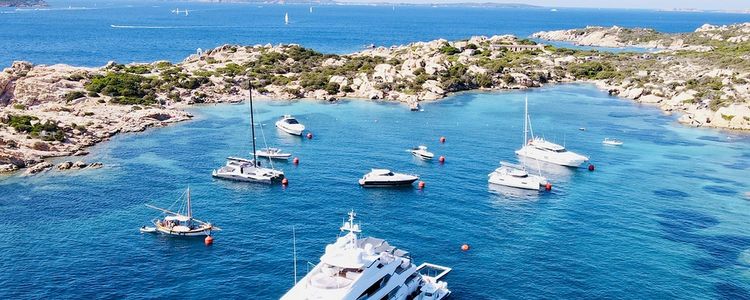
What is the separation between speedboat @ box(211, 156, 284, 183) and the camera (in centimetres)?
8275

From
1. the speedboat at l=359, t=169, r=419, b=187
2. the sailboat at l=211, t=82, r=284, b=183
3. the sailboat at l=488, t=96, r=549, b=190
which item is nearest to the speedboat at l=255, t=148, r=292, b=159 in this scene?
the sailboat at l=211, t=82, r=284, b=183

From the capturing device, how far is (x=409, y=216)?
70.8 m

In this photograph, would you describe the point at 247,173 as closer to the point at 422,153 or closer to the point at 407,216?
the point at 407,216

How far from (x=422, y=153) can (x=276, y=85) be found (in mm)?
70262

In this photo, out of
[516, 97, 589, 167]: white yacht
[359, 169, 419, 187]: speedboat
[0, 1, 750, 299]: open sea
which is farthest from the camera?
[516, 97, 589, 167]: white yacht

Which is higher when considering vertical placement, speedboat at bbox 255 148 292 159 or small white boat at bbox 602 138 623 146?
small white boat at bbox 602 138 623 146

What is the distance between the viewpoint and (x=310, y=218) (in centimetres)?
6900

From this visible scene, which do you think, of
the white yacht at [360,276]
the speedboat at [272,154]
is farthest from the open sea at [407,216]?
the white yacht at [360,276]

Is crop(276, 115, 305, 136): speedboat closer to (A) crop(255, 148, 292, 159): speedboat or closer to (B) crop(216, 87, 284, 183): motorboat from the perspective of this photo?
(A) crop(255, 148, 292, 159): speedboat

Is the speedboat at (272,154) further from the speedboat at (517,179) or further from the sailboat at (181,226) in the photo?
the speedboat at (517,179)

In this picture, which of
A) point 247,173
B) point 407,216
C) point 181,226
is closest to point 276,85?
point 247,173

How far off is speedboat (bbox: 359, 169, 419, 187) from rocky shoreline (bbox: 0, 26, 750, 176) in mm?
35483

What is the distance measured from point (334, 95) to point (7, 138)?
73008 millimetres

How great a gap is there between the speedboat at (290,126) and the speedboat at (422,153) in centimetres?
2306
